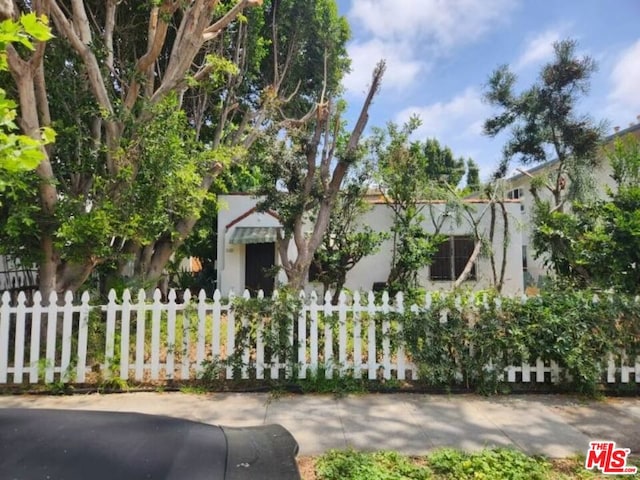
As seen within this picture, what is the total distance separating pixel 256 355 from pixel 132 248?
12.1 ft

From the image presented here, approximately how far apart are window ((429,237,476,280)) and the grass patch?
921 cm

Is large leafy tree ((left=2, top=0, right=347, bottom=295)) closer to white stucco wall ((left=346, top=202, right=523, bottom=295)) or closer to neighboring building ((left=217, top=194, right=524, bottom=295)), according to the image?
neighboring building ((left=217, top=194, right=524, bottom=295))

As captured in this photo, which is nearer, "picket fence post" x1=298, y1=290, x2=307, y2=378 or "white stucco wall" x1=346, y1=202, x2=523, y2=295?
"picket fence post" x1=298, y1=290, x2=307, y2=378

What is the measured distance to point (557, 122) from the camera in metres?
10.4

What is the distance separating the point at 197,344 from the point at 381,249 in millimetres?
7734

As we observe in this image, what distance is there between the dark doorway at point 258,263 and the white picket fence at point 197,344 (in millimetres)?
7165

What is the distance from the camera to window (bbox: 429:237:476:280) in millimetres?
12344

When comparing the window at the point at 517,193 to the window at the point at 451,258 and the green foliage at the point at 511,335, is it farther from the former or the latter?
the green foliage at the point at 511,335

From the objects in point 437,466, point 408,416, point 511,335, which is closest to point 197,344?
point 408,416

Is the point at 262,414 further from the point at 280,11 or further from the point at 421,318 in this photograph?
the point at 280,11

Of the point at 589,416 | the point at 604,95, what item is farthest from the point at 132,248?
the point at 604,95

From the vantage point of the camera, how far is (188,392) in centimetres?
494

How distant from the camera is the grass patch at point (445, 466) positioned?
2.99m

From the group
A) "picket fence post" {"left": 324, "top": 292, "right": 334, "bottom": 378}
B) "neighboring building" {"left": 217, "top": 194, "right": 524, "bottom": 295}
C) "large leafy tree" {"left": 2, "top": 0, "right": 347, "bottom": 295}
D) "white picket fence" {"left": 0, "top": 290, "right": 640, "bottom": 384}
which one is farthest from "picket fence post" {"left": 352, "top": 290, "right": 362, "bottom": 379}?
"neighboring building" {"left": 217, "top": 194, "right": 524, "bottom": 295}
